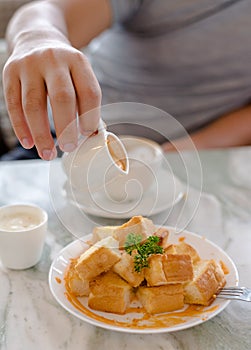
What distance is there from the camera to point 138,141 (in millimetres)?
1029

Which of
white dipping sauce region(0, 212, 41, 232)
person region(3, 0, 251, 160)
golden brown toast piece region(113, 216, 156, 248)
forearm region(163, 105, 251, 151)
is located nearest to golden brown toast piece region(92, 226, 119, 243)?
golden brown toast piece region(113, 216, 156, 248)

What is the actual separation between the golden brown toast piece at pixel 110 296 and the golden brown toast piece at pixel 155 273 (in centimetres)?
3

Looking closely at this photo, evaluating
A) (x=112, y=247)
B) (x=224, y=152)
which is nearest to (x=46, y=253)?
(x=112, y=247)

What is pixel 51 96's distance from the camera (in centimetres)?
84

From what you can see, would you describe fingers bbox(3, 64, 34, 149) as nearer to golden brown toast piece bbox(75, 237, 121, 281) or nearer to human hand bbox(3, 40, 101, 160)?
human hand bbox(3, 40, 101, 160)

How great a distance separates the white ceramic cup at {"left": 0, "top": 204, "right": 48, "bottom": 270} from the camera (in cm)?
94

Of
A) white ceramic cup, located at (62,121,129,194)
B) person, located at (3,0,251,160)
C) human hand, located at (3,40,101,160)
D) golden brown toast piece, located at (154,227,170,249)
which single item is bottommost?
person, located at (3,0,251,160)

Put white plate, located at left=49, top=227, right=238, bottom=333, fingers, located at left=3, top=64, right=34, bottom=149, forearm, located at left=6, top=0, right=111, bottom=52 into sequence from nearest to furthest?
white plate, located at left=49, top=227, right=238, bottom=333 → fingers, located at left=3, top=64, right=34, bottom=149 → forearm, located at left=6, top=0, right=111, bottom=52

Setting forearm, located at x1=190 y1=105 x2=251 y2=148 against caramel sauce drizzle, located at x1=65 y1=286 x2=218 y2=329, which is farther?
forearm, located at x1=190 y1=105 x2=251 y2=148

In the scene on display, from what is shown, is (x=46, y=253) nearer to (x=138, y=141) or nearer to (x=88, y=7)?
(x=138, y=141)

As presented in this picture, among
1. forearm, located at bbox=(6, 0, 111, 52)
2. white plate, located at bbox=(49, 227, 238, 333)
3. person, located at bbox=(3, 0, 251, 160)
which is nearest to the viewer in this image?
white plate, located at bbox=(49, 227, 238, 333)

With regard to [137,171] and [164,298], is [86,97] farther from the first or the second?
[164,298]

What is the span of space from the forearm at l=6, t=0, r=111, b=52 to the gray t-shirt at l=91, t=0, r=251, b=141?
5 centimetres

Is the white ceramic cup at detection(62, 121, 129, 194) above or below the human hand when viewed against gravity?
below
